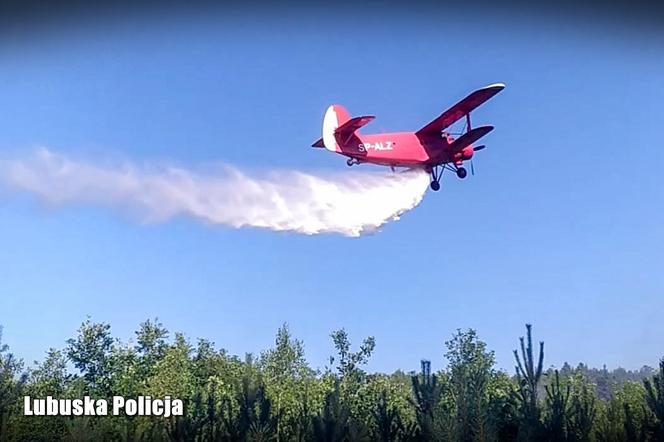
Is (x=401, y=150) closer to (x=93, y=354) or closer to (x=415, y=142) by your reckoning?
(x=415, y=142)

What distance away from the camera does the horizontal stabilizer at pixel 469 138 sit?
45.0ft

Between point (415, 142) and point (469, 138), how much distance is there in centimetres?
112

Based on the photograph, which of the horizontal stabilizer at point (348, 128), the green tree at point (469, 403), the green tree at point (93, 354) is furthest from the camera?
the green tree at point (93, 354)

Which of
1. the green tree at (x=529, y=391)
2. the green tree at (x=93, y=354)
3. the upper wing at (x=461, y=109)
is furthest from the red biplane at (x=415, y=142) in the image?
the green tree at (x=93, y=354)

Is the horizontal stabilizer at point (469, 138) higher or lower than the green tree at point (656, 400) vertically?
higher

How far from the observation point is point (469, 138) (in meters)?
14.2

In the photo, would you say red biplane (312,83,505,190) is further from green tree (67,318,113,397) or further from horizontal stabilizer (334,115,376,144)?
green tree (67,318,113,397)

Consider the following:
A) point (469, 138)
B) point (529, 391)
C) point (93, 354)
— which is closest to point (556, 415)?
point (529, 391)

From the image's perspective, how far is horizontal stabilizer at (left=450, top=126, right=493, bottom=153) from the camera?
45.0 feet

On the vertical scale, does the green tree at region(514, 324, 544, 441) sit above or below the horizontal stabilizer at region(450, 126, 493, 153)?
below

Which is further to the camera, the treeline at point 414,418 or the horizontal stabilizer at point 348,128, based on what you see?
the horizontal stabilizer at point 348,128

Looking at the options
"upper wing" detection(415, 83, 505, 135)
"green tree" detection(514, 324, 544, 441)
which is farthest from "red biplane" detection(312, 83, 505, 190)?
"green tree" detection(514, 324, 544, 441)

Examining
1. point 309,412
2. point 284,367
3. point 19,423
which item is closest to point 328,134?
point 309,412

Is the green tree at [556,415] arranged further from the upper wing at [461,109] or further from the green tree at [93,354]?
the green tree at [93,354]
